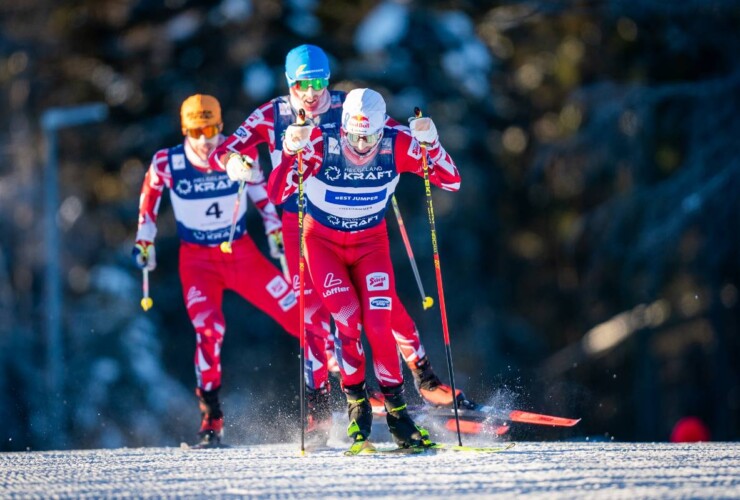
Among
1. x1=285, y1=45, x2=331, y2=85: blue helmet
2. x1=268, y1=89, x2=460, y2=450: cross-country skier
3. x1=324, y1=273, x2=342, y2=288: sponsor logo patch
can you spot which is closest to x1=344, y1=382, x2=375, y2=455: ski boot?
x1=268, y1=89, x2=460, y2=450: cross-country skier

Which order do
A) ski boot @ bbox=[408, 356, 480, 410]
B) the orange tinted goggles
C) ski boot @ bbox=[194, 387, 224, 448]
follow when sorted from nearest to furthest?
ski boot @ bbox=[408, 356, 480, 410]
ski boot @ bbox=[194, 387, 224, 448]
the orange tinted goggles

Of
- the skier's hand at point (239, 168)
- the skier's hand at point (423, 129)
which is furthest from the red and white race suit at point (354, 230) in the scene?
the skier's hand at point (239, 168)

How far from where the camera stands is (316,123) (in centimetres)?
1143

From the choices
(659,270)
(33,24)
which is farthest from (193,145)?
(33,24)

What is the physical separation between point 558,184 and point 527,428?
23.2 metres

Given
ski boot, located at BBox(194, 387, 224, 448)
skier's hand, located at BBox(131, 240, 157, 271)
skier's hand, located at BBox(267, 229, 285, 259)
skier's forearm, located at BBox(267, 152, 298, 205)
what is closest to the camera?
skier's forearm, located at BBox(267, 152, 298, 205)

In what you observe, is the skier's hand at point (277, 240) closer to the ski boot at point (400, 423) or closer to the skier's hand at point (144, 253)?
the skier's hand at point (144, 253)

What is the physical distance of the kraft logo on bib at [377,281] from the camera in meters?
10.4

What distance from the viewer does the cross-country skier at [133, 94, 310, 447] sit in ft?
39.8

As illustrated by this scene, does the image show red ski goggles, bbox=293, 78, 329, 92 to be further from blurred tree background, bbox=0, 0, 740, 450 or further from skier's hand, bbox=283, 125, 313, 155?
blurred tree background, bbox=0, 0, 740, 450

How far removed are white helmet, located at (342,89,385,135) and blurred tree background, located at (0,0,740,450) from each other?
1101 cm

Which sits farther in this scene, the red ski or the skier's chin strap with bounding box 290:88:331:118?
the skier's chin strap with bounding box 290:88:331:118

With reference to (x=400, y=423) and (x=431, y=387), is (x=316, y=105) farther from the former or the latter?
(x=400, y=423)

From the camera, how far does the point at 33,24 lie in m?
34.1
